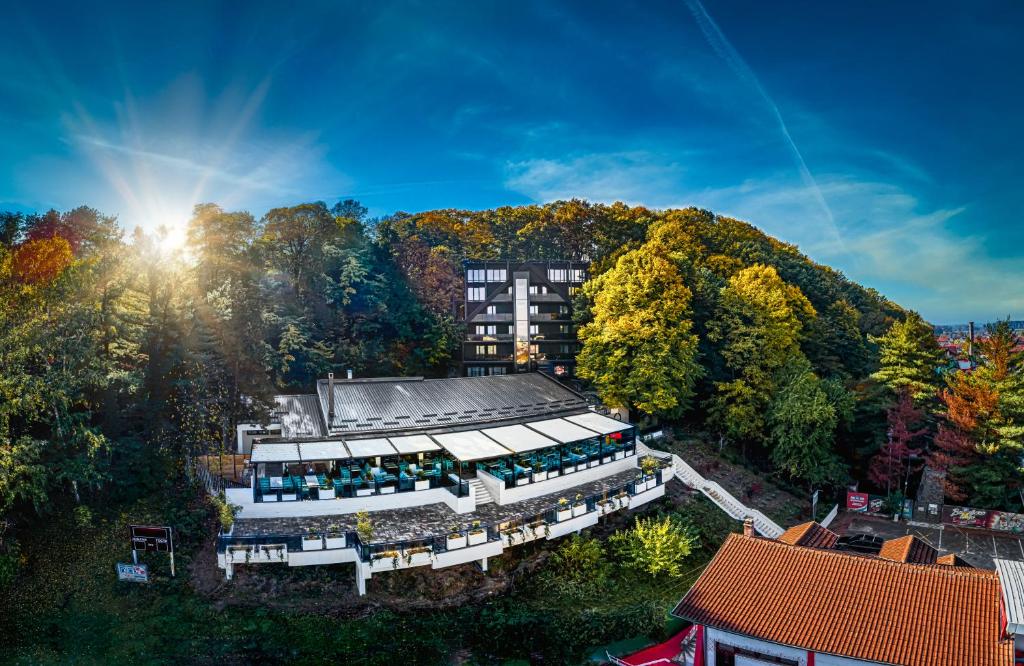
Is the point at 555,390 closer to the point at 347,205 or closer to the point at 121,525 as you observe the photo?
the point at 121,525

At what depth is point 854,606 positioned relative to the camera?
51.2ft

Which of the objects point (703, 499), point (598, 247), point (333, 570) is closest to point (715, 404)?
point (703, 499)

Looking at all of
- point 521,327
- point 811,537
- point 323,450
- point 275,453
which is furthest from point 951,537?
point 275,453

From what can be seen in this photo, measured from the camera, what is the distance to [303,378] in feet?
113

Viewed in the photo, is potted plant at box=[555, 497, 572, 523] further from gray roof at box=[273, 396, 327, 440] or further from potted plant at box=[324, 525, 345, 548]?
gray roof at box=[273, 396, 327, 440]

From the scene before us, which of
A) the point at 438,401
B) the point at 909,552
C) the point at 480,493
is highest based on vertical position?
the point at 438,401

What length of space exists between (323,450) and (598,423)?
12.1m

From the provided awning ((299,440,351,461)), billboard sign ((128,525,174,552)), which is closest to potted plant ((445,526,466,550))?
awning ((299,440,351,461))

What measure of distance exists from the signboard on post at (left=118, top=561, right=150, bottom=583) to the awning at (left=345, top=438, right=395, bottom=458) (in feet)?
22.4

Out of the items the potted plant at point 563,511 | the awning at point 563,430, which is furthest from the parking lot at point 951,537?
the potted plant at point 563,511

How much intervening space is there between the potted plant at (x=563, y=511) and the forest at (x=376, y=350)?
11028 millimetres

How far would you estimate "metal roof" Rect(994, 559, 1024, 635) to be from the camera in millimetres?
13383

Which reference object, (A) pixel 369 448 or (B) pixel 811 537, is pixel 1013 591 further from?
(A) pixel 369 448

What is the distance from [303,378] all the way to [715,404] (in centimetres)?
2260
